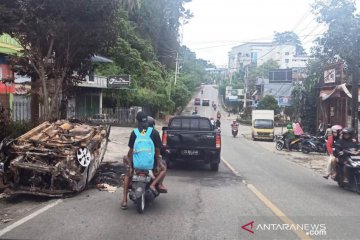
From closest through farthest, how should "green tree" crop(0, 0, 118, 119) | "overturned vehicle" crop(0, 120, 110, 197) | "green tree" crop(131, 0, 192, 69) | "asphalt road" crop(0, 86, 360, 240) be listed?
"asphalt road" crop(0, 86, 360, 240) < "overturned vehicle" crop(0, 120, 110, 197) < "green tree" crop(0, 0, 118, 119) < "green tree" crop(131, 0, 192, 69)

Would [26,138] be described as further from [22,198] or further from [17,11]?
[17,11]

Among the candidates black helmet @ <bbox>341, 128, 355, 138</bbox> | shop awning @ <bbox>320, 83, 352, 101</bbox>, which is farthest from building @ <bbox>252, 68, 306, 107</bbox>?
black helmet @ <bbox>341, 128, 355, 138</bbox>

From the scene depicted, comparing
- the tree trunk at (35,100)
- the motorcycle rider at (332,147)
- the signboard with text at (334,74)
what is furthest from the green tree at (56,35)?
the signboard with text at (334,74)

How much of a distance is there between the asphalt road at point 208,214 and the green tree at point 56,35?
14.6ft

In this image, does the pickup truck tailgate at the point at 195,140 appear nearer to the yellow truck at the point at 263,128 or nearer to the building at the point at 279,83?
the yellow truck at the point at 263,128

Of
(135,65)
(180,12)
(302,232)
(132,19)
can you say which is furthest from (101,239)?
(180,12)

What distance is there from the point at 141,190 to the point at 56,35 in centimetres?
619

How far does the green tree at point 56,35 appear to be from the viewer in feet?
36.6

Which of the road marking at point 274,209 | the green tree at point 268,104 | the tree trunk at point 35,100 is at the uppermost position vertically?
the green tree at point 268,104

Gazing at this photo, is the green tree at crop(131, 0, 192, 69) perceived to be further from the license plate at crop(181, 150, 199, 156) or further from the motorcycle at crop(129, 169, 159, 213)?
the motorcycle at crop(129, 169, 159, 213)

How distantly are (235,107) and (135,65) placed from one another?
49106mm

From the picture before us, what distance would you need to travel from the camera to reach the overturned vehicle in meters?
8.77

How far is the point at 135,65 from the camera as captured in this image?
49.6 meters

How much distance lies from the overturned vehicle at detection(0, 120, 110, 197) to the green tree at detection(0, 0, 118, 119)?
311 centimetres
